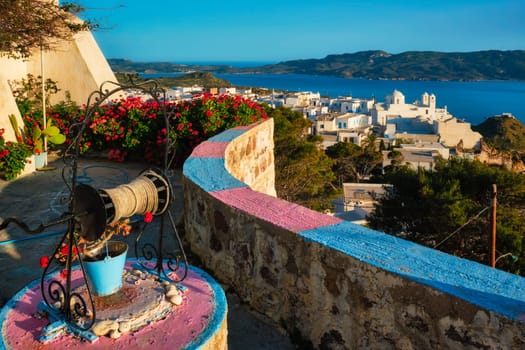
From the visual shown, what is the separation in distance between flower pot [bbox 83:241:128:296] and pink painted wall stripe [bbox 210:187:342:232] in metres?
0.78

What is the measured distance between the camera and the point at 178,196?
5.69 m

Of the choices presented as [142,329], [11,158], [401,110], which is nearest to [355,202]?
[11,158]

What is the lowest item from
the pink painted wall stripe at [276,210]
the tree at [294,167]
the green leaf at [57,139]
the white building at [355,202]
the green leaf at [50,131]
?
the white building at [355,202]

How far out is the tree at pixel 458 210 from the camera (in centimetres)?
1242

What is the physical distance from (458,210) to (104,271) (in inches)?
466

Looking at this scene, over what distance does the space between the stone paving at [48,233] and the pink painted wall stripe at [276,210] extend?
0.60 m

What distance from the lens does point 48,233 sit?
4547 millimetres

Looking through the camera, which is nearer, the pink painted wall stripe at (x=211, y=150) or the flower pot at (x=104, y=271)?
the flower pot at (x=104, y=271)

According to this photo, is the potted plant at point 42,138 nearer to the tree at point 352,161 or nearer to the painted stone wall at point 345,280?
the painted stone wall at point 345,280

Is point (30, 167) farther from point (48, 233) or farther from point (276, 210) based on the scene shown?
point (276, 210)

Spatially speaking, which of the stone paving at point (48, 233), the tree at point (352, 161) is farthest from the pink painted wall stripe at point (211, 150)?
the tree at point (352, 161)

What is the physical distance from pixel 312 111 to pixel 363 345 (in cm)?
9951

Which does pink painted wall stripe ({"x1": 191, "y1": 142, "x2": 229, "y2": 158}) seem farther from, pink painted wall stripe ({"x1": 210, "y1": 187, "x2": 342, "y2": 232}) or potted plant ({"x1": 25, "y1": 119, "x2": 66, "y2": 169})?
potted plant ({"x1": 25, "y1": 119, "x2": 66, "y2": 169})

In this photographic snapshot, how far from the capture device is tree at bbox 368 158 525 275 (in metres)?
12.4
